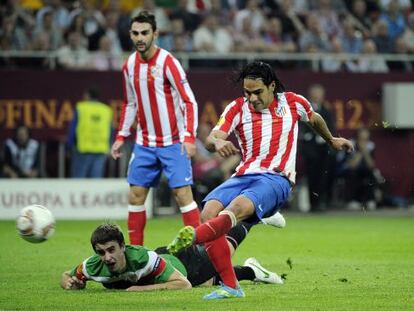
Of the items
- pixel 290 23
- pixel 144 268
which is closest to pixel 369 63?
pixel 290 23

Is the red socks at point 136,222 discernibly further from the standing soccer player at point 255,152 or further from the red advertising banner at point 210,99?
the red advertising banner at point 210,99

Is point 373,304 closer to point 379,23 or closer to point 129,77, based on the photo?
point 129,77

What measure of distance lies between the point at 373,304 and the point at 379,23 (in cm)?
1401

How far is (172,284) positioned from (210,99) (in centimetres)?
1232

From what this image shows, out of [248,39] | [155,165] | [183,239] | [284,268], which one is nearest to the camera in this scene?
[183,239]

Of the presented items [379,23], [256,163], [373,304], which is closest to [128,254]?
[256,163]

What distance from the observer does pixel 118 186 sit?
62.1ft

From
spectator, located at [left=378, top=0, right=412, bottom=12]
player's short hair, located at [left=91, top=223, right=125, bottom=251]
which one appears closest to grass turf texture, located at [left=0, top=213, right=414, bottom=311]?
player's short hair, located at [left=91, top=223, right=125, bottom=251]

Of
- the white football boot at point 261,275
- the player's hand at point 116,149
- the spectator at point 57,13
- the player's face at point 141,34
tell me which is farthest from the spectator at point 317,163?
the white football boot at point 261,275

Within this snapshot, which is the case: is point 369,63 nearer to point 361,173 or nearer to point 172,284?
point 361,173

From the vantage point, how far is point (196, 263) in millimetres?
9617

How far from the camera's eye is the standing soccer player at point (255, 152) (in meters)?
8.69

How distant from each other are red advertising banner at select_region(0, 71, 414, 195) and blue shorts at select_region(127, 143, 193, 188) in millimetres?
7594

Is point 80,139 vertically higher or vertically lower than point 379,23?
lower
